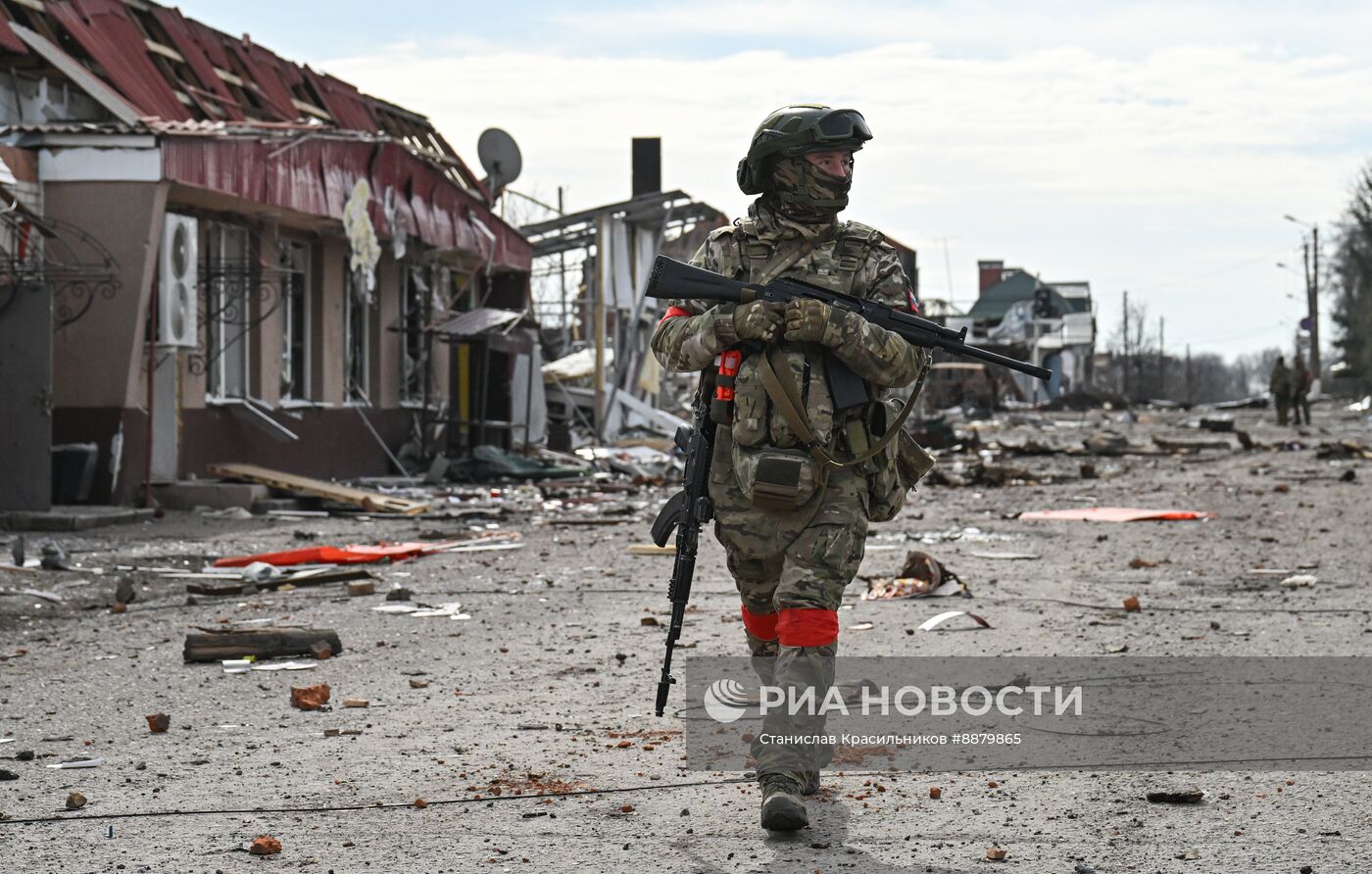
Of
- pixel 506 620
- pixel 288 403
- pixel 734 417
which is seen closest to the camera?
pixel 734 417

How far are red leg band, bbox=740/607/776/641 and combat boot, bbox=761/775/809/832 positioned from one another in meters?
0.69

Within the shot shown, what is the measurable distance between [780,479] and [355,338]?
1838 centimetres

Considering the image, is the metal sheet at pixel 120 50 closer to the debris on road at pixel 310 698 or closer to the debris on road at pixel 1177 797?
the debris on road at pixel 310 698

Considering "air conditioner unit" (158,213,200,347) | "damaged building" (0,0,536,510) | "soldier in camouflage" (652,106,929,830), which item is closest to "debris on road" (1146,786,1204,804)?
"soldier in camouflage" (652,106,929,830)

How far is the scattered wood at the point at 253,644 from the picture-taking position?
24.2 feet

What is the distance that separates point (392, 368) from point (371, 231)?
367cm

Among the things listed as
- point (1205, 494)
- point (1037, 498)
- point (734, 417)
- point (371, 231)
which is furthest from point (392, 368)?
point (734, 417)

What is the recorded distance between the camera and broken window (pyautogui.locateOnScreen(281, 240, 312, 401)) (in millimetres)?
19953

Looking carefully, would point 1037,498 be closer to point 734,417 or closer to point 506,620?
point 506,620

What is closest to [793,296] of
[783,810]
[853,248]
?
[853,248]

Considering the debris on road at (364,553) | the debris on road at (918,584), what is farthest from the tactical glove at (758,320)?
the debris on road at (364,553)

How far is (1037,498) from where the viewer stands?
18.0 metres

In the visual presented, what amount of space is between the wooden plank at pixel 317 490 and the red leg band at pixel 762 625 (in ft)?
38.9

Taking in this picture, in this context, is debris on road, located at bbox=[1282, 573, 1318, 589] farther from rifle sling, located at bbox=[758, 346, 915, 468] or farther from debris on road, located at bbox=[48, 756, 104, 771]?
debris on road, located at bbox=[48, 756, 104, 771]
